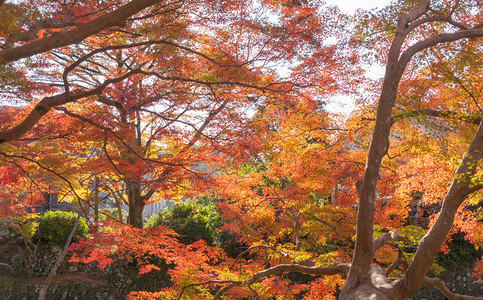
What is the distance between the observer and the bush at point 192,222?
10836mm

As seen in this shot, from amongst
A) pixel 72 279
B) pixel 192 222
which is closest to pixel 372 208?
pixel 192 222

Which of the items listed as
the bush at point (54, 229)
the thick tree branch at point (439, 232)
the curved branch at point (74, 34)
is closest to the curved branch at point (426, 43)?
the thick tree branch at point (439, 232)

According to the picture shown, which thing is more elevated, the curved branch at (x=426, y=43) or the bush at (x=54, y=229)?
the curved branch at (x=426, y=43)

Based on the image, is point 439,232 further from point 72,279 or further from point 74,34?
point 72,279

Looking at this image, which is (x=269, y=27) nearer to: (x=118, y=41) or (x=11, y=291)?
(x=118, y=41)

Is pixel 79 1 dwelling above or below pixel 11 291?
above

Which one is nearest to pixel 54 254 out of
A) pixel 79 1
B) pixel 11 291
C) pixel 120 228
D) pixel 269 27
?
pixel 11 291

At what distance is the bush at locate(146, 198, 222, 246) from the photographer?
1084 centimetres

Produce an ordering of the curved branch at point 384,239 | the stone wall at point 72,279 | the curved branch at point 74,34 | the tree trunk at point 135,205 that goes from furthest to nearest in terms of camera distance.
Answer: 1. the tree trunk at point 135,205
2. the stone wall at point 72,279
3. the curved branch at point 384,239
4. the curved branch at point 74,34

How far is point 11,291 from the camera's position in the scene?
29.1ft

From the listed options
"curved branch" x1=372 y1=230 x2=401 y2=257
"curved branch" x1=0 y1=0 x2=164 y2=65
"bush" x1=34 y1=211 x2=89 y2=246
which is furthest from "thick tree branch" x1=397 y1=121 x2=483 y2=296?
"bush" x1=34 y1=211 x2=89 y2=246

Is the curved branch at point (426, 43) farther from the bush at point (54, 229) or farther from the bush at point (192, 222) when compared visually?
the bush at point (54, 229)

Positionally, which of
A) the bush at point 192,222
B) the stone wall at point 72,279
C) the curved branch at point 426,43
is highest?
the curved branch at point 426,43

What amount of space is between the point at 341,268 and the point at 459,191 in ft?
5.62
